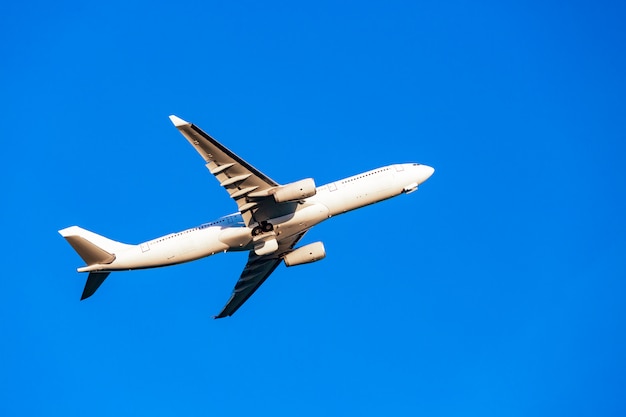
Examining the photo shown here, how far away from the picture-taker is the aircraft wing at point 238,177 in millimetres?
55438

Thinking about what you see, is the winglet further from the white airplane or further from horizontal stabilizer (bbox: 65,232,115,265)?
horizontal stabilizer (bbox: 65,232,115,265)

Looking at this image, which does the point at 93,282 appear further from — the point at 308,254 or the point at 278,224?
the point at 308,254

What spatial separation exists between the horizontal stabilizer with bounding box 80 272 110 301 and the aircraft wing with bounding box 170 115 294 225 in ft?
37.8

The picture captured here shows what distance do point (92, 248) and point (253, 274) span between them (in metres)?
16.8

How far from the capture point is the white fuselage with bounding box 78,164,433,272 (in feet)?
197

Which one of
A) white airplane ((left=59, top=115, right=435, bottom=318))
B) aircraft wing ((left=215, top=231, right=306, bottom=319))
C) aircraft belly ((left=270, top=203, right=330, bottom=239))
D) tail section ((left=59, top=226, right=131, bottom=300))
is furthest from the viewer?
aircraft wing ((left=215, top=231, right=306, bottom=319))

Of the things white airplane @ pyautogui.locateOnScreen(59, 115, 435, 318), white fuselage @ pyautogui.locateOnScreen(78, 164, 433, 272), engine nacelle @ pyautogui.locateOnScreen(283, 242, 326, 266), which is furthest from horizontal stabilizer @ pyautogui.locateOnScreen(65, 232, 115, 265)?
engine nacelle @ pyautogui.locateOnScreen(283, 242, 326, 266)

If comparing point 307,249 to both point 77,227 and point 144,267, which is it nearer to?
point 144,267

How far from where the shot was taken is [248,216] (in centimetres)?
6141

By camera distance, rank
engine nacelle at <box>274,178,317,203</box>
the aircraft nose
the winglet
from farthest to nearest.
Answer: the aircraft nose
engine nacelle at <box>274,178,317,203</box>
the winglet

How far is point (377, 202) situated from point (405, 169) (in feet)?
11.9

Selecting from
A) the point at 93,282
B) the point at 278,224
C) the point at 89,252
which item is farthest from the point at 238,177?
the point at 93,282

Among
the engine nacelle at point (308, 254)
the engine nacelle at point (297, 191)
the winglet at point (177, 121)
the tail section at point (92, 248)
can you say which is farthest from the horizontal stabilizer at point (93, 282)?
the engine nacelle at point (308, 254)

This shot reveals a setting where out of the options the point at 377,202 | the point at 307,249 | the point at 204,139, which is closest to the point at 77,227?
the point at 204,139
